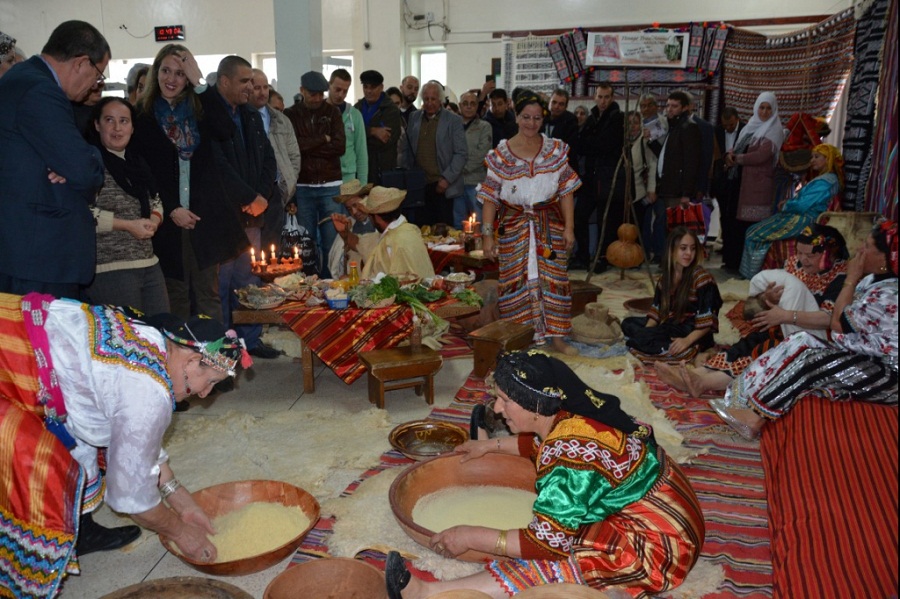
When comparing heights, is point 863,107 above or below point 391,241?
above

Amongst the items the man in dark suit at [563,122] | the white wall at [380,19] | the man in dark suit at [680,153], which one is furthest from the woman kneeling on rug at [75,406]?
the white wall at [380,19]

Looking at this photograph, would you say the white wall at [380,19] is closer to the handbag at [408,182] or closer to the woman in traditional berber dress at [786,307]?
the handbag at [408,182]

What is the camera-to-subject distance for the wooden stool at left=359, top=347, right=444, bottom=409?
3881mm

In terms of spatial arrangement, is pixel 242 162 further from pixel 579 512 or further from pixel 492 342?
pixel 579 512

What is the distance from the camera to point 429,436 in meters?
3.43

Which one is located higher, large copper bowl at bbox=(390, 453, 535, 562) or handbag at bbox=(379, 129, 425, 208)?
handbag at bbox=(379, 129, 425, 208)

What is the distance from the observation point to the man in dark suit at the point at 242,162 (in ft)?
14.2

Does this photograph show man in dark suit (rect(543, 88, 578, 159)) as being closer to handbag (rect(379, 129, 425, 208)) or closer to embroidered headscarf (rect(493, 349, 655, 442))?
handbag (rect(379, 129, 425, 208))

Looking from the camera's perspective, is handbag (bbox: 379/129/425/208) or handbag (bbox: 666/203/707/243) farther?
handbag (bbox: 666/203/707/243)

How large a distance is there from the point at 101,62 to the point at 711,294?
3.70 meters

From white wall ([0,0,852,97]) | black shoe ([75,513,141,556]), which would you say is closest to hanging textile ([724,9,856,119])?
white wall ([0,0,852,97])

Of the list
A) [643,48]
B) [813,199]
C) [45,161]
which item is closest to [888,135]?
[45,161]

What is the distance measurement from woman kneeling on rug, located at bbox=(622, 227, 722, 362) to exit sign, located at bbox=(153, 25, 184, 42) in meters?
11.6

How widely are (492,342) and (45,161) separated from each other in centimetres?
257
